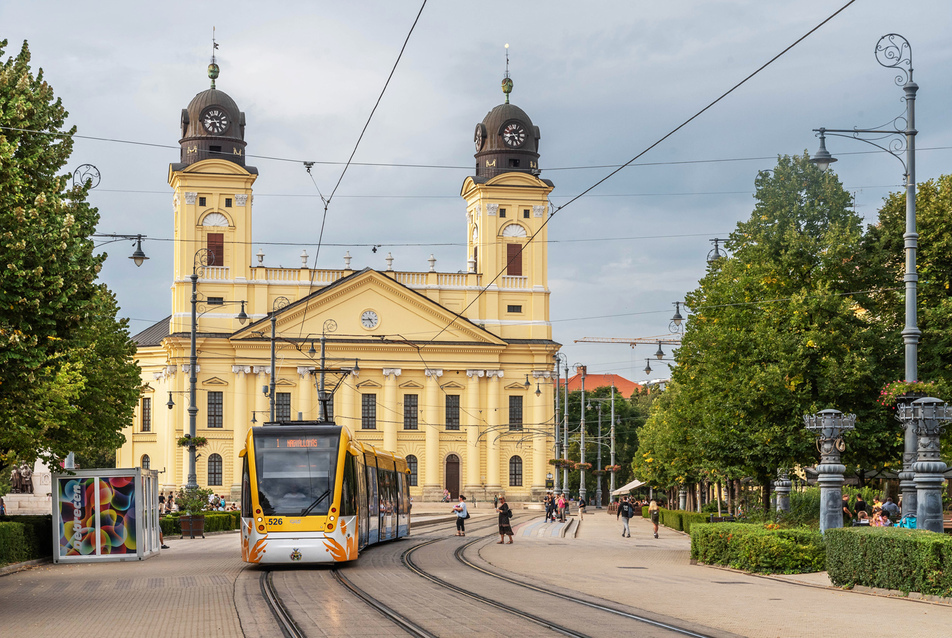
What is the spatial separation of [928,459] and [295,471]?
11.7 meters

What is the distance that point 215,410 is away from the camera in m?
82.1

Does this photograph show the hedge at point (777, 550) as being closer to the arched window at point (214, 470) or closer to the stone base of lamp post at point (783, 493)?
the stone base of lamp post at point (783, 493)

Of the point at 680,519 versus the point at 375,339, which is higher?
the point at 375,339

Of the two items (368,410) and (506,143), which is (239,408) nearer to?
(368,410)

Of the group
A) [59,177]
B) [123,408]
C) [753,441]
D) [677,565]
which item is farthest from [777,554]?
[123,408]

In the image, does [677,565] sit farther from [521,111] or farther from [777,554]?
[521,111]

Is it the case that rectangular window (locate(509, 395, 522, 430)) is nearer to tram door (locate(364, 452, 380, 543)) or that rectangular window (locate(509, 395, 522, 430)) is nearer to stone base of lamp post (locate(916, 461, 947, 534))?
tram door (locate(364, 452, 380, 543))

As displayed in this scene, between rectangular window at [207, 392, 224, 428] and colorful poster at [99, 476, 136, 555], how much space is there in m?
54.1

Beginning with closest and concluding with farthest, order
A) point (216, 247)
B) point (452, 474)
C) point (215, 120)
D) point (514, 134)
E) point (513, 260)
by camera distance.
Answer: point (215, 120) → point (216, 247) → point (514, 134) → point (513, 260) → point (452, 474)

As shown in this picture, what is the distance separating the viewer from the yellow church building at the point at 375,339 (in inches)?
3177

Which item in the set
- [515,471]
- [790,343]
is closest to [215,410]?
[515,471]

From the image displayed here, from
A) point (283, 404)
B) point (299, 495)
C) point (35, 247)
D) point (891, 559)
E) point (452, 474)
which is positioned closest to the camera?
point (35, 247)

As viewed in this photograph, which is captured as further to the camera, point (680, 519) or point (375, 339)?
point (375, 339)

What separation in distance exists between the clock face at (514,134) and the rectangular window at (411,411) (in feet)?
60.8
